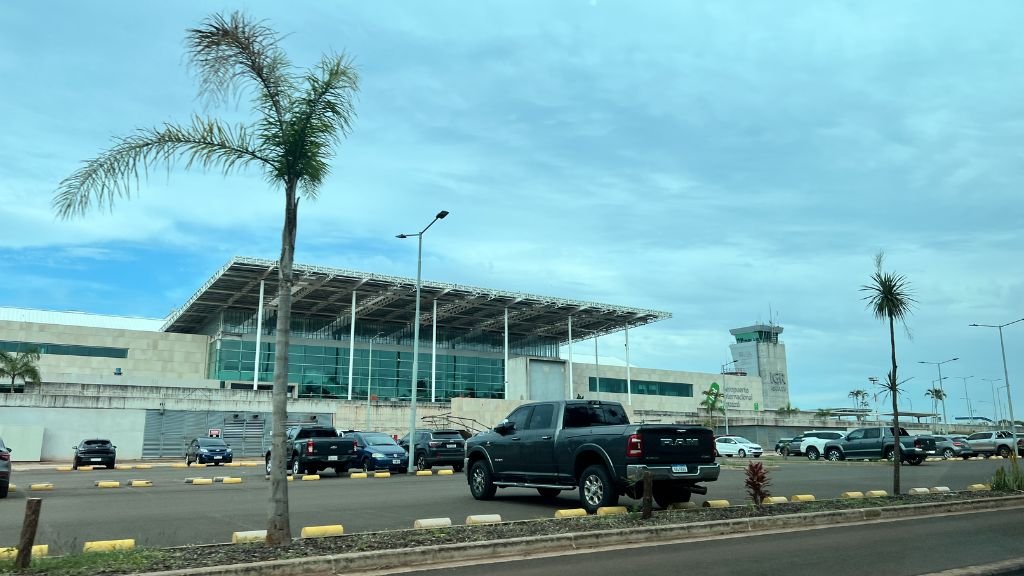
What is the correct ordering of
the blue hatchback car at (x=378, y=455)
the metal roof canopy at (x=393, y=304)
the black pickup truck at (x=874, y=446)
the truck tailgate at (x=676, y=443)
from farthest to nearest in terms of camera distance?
the metal roof canopy at (x=393, y=304) → the black pickup truck at (x=874, y=446) → the blue hatchback car at (x=378, y=455) → the truck tailgate at (x=676, y=443)

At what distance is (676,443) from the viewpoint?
12898 millimetres

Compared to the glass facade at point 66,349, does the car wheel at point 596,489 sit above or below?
below

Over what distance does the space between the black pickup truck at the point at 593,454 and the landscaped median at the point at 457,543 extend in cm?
70

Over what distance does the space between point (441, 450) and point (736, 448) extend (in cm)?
2400

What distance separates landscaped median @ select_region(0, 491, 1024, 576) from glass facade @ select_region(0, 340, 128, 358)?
6472cm

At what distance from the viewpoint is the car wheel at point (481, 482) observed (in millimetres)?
15594

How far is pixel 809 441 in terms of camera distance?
41375mm

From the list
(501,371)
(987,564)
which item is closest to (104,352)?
(501,371)

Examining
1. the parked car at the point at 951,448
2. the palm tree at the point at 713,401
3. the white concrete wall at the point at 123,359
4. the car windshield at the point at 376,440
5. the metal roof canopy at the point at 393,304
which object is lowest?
the parked car at the point at 951,448

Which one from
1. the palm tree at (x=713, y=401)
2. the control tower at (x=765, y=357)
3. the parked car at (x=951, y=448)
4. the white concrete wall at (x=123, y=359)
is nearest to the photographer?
the parked car at (x=951, y=448)

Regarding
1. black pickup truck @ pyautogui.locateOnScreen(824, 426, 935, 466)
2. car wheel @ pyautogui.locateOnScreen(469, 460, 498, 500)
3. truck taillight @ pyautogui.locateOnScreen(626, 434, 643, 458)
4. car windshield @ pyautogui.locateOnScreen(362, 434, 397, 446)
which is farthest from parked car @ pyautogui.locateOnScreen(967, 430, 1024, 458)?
truck taillight @ pyautogui.locateOnScreen(626, 434, 643, 458)

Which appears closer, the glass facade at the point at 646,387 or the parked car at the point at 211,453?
the parked car at the point at 211,453

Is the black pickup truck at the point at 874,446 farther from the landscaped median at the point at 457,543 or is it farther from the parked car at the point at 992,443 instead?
the landscaped median at the point at 457,543

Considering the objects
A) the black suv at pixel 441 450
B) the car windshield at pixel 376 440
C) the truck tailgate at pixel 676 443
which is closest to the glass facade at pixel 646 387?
the black suv at pixel 441 450
